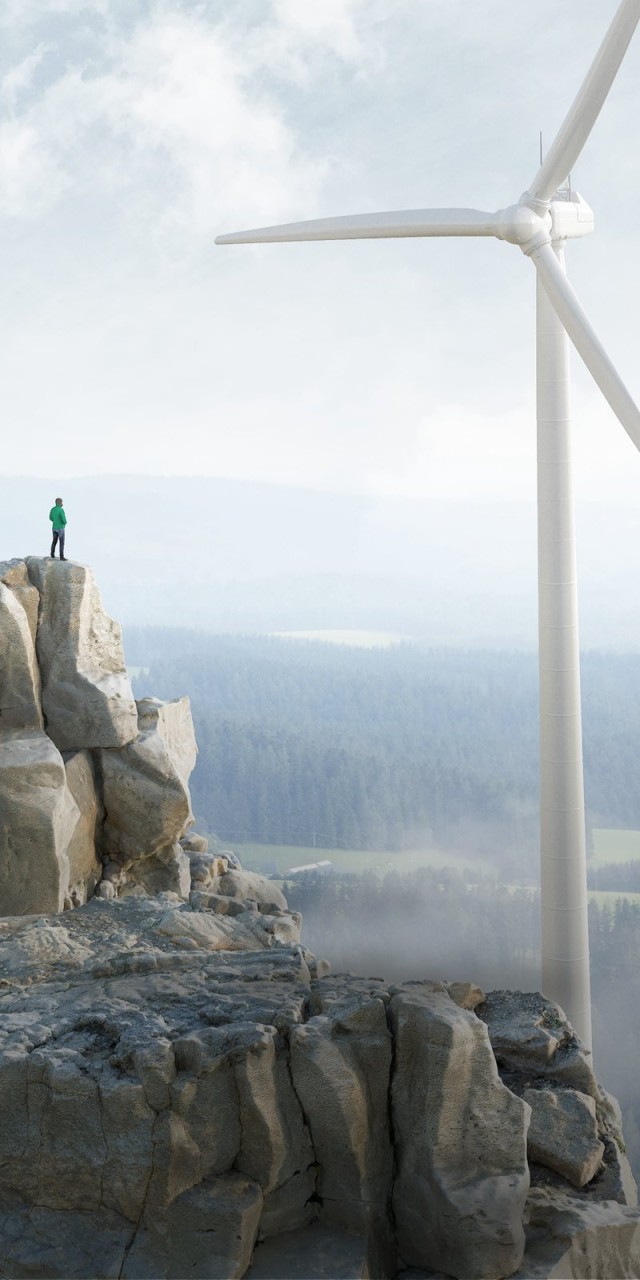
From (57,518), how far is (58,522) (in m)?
0.15

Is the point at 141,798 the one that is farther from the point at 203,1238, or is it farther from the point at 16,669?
the point at 203,1238

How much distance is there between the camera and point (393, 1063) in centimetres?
1501

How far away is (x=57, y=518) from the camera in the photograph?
30.8 m

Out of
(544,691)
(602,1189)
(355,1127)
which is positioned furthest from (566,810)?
(355,1127)

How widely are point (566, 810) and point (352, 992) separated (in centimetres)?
1263

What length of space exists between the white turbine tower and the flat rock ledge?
12.1 metres

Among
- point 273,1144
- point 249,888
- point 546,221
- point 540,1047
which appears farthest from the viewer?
point 249,888

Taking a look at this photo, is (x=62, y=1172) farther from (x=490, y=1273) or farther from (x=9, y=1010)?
(x=490, y=1273)

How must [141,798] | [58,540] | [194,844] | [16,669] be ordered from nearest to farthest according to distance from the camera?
1. [16,669]
2. [141,798]
3. [58,540]
4. [194,844]

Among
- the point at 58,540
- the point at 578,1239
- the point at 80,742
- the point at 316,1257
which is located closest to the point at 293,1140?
the point at 316,1257

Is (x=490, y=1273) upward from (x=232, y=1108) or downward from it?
downward

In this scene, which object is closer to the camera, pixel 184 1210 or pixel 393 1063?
pixel 184 1210

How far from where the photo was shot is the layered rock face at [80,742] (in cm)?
2792

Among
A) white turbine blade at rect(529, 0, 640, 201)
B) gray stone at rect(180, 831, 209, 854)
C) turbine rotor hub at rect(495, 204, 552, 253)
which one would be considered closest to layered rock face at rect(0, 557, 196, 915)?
gray stone at rect(180, 831, 209, 854)
